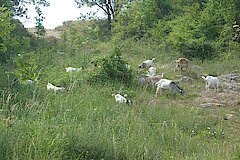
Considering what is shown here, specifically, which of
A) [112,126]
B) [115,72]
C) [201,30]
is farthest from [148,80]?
[112,126]

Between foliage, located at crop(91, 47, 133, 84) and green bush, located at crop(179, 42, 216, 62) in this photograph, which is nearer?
foliage, located at crop(91, 47, 133, 84)

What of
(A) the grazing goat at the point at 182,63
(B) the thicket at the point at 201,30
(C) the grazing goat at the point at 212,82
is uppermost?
(B) the thicket at the point at 201,30

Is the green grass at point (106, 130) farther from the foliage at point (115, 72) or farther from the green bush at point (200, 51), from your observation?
the green bush at point (200, 51)

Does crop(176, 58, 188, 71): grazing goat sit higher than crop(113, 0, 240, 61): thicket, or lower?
lower

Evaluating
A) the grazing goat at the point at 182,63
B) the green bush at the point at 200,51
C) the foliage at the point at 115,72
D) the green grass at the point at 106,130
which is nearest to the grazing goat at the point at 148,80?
the foliage at the point at 115,72

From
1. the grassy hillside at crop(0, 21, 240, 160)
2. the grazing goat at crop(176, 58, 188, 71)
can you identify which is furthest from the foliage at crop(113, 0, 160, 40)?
the grassy hillside at crop(0, 21, 240, 160)

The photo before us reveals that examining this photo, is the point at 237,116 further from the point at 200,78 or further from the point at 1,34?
the point at 1,34

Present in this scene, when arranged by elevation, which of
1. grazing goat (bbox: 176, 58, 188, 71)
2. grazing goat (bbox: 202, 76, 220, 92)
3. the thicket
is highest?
the thicket

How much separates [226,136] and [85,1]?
20.1 metres

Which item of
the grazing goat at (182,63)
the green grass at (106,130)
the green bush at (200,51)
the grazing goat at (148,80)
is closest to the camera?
the green grass at (106,130)

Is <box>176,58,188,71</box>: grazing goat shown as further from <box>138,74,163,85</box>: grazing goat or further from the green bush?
the green bush

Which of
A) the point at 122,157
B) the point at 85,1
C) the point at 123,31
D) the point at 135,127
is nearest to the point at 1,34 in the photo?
the point at 135,127

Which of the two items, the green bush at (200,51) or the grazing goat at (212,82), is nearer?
the grazing goat at (212,82)

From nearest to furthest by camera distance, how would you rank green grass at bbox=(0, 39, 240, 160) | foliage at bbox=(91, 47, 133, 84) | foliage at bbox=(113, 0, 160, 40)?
green grass at bbox=(0, 39, 240, 160)
foliage at bbox=(91, 47, 133, 84)
foliage at bbox=(113, 0, 160, 40)
